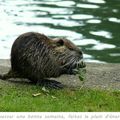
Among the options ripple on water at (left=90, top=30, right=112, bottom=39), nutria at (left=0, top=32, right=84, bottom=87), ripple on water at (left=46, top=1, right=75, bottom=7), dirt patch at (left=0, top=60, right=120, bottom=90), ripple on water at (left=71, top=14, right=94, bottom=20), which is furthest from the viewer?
ripple on water at (left=46, top=1, right=75, bottom=7)

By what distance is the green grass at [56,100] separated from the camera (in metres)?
6.45

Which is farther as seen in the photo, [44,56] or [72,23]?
[72,23]

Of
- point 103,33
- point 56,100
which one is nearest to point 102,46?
point 103,33

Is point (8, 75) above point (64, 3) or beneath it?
above

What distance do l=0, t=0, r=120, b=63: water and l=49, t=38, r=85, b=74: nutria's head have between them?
4.13 m

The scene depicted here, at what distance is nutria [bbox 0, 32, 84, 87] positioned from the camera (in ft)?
24.4

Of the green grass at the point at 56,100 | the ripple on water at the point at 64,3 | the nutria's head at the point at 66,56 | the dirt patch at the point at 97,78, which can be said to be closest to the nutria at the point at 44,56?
the nutria's head at the point at 66,56

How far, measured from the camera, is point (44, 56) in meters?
7.44

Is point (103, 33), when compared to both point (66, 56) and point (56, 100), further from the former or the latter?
point (56, 100)

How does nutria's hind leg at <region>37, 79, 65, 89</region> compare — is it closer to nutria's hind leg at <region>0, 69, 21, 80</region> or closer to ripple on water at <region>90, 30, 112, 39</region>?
nutria's hind leg at <region>0, 69, 21, 80</region>

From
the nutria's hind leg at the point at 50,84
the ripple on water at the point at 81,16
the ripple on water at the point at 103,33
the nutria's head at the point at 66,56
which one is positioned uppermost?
the nutria's head at the point at 66,56

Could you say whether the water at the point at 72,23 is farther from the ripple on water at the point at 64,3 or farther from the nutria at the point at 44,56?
the nutria at the point at 44,56

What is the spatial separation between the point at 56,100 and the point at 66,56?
2.69ft

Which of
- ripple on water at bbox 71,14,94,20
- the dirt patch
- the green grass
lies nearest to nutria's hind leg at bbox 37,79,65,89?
the green grass
